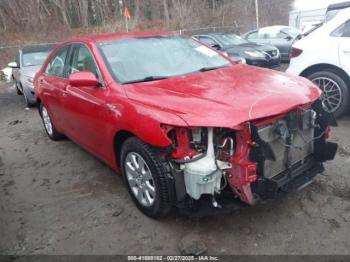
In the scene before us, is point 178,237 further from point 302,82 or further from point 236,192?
point 302,82

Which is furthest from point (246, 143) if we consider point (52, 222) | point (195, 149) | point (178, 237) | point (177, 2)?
point (177, 2)

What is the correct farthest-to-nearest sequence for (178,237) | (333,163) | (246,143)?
(333,163)
(178,237)
(246,143)

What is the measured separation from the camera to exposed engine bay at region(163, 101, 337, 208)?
257 centimetres

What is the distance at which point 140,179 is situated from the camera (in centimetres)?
311

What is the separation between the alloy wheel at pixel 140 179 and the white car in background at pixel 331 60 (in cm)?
345

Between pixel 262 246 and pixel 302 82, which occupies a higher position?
pixel 302 82

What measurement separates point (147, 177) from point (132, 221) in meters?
0.53

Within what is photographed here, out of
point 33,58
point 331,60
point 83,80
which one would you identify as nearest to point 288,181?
point 83,80

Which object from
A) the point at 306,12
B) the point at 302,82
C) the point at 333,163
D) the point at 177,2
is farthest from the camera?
the point at 177,2

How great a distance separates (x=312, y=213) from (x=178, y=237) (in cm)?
127

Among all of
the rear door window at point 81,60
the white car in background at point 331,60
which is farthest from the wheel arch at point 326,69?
the rear door window at point 81,60

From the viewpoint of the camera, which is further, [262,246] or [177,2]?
[177,2]

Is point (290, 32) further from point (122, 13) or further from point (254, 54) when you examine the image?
point (122, 13)

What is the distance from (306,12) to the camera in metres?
20.2
